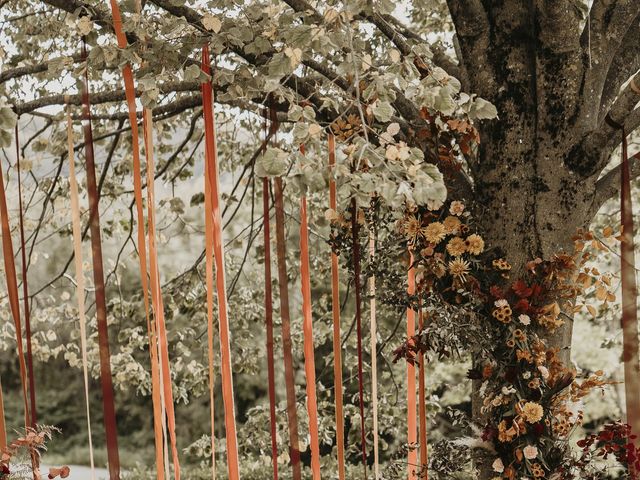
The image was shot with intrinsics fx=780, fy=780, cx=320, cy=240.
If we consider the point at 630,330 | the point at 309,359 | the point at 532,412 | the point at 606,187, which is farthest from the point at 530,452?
the point at 606,187

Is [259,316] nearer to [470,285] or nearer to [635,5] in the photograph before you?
[470,285]

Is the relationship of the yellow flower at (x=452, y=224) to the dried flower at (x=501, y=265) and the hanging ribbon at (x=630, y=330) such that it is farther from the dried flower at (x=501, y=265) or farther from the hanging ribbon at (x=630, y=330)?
the hanging ribbon at (x=630, y=330)

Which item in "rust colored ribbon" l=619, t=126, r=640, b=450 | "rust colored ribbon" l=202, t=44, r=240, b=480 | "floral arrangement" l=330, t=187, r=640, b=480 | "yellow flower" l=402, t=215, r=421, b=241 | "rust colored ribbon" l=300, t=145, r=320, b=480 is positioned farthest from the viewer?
"yellow flower" l=402, t=215, r=421, b=241

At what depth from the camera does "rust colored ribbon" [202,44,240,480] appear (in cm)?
235

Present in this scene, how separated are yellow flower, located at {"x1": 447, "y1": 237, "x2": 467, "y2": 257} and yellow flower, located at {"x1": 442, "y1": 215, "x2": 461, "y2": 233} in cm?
3

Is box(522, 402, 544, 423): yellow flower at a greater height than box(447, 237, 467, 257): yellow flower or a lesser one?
lesser

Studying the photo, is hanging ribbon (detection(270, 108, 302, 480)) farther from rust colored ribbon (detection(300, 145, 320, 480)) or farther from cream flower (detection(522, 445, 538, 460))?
cream flower (detection(522, 445, 538, 460))

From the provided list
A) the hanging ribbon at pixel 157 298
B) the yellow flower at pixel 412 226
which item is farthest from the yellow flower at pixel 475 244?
the hanging ribbon at pixel 157 298

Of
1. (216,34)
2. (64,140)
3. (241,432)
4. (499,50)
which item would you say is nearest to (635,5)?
(499,50)

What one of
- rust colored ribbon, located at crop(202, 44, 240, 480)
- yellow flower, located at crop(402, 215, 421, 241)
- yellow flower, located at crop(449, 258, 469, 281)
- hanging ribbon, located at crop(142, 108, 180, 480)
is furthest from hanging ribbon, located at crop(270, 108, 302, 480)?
yellow flower, located at crop(449, 258, 469, 281)

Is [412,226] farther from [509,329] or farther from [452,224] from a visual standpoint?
[509,329]

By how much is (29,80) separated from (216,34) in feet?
8.82

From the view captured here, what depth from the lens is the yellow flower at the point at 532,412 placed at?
2.65 metres

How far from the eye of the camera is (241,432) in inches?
186
